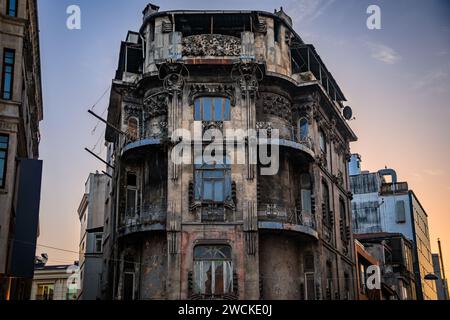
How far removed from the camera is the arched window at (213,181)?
32.6m

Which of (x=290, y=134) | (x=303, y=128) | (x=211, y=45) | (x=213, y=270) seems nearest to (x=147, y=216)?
(x=213, y=270)

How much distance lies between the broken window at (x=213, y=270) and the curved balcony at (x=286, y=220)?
2.26 meters

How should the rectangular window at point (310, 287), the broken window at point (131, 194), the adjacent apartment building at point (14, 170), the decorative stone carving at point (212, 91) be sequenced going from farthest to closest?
the broken window at point (131, 194) → the decorative stone carving at point (212, 91) → the rectangular window at point (310, 287) → the adjacent apartment building at point (14, 170)

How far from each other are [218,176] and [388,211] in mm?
31806

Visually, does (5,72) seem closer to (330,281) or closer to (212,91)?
(212,91)

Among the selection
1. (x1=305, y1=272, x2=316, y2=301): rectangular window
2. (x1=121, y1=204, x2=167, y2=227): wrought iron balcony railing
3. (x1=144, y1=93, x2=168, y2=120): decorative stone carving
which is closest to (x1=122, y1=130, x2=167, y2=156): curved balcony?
(x1=144, y1=93, x2=168, y2=120): decorative stone carving

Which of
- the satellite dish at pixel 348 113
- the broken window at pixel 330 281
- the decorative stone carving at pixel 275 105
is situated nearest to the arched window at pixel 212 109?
the decorative stone carving at pixel 275 105

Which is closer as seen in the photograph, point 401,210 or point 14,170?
point 14,170

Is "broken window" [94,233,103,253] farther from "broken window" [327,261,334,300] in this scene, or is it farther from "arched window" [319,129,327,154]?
"broken window" [327,261,334,300]

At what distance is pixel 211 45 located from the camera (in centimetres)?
3519

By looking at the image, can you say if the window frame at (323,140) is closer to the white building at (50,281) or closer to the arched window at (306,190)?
the arched window at (306,190)

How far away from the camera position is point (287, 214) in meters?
33.8

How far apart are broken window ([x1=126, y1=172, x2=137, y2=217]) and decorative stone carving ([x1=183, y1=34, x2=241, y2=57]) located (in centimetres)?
683

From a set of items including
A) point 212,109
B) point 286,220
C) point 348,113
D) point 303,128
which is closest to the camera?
point 286,220
